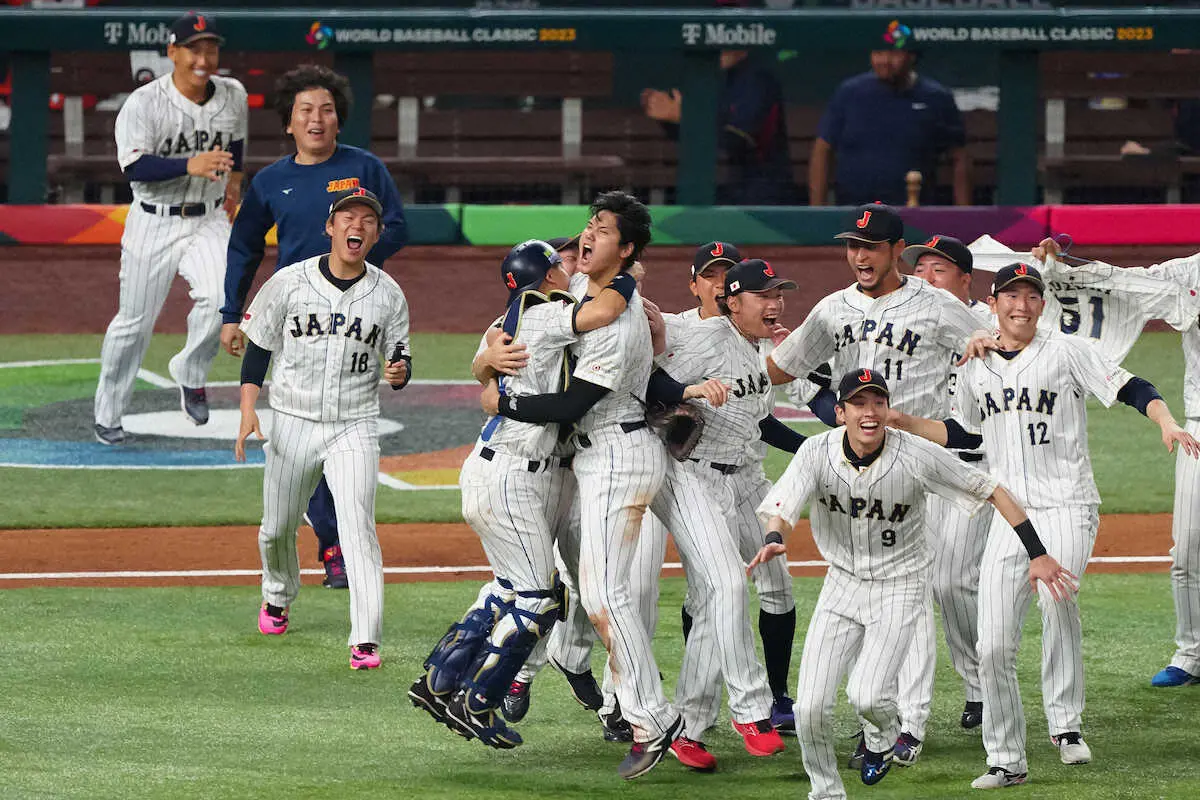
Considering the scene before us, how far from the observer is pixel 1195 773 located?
19.9 ft

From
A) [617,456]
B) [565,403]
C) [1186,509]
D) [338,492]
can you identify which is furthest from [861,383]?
[338,492]

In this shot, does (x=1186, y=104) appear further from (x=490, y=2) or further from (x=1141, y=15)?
(x=490, y=2)

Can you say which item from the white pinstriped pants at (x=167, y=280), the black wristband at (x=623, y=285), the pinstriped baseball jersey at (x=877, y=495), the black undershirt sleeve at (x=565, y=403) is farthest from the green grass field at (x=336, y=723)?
the white pinstriped pants at (x=167, y=280)

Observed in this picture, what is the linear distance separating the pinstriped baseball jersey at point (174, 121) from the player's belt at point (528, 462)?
4.77m

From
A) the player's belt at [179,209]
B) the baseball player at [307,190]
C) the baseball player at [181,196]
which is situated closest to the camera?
the baseball player at [307,190]

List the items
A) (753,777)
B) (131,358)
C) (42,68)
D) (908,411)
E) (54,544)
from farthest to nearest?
(42,68), (131,358), (54,544), (908,411), (753,777)

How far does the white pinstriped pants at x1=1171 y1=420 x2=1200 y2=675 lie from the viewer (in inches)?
285

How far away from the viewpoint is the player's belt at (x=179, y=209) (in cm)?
1084

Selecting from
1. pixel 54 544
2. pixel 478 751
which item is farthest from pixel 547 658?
pixel 54 544

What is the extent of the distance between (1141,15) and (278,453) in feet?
31.0

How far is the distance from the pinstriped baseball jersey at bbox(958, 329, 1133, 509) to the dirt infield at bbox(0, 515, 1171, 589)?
9.63 feet

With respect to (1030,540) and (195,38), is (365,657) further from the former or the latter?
(195,38)

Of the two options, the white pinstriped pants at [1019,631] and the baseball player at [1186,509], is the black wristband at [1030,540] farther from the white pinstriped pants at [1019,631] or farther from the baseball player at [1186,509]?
the baseball player at [1186,509]

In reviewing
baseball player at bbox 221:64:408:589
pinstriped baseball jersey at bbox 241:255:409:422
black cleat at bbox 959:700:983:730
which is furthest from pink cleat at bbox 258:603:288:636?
black cleat at bbox 959:700:983:730
